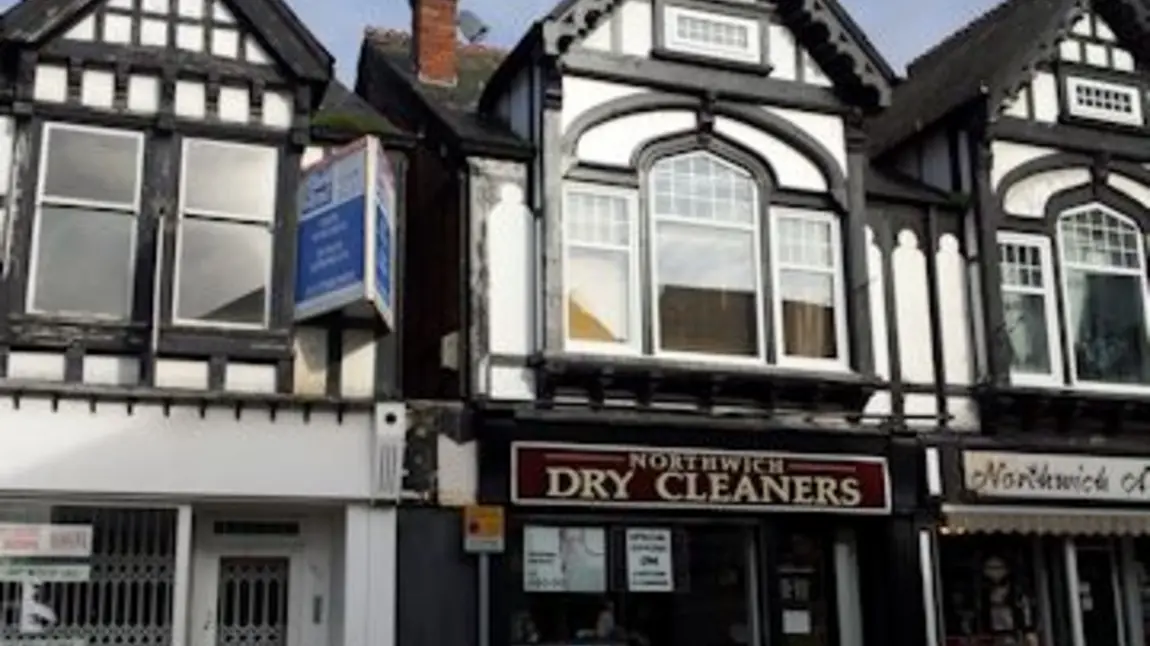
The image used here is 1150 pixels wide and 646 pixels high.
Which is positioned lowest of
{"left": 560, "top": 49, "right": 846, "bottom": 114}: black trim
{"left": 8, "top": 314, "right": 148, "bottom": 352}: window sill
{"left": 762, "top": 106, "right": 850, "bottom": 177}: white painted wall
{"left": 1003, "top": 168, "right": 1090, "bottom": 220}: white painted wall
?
{"left": 8, "top": 314, "right": 148, "bottom": 352}: window sill

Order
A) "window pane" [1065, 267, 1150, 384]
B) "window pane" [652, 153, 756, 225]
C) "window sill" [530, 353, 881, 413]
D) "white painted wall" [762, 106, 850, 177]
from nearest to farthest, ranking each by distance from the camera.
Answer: "window sill" [530, 353, 881, 413]
"window pane" [652, 153, 756, 225]
"white painted wall" [762, 106, 850, 177]
"window pane" [1065, 267, 1150, 384]

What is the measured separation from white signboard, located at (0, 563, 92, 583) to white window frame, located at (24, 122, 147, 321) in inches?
87.3

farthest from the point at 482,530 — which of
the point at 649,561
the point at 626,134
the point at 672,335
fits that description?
the point at 626,134

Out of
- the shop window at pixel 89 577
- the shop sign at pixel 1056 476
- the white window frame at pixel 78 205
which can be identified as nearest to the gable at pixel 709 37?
the shop sign at pixel 1056 476

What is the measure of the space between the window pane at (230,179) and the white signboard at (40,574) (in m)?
3.48

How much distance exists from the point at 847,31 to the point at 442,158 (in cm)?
481

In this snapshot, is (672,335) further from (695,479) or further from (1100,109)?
(1100,109)

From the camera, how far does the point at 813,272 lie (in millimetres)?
15812

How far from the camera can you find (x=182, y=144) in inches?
541

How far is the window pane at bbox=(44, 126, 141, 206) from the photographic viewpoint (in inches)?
525

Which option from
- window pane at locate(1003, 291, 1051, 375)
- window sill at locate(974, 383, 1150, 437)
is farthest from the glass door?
window pane at locate(1003, 291, 1051, 375)

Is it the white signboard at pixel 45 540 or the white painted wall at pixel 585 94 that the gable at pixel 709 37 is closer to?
the white painted wall at pixel 585 94

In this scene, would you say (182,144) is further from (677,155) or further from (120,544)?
(677,155)

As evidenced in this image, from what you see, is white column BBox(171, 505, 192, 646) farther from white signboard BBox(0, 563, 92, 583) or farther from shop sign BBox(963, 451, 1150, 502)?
shop sign BBox(963, 451, 1150, 502)
